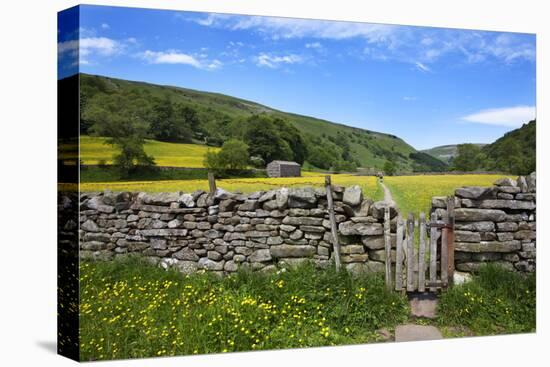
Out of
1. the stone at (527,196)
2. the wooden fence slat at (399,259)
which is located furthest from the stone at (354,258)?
the stone at (527,196)

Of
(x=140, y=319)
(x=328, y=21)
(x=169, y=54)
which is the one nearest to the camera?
(x=140, y=319)

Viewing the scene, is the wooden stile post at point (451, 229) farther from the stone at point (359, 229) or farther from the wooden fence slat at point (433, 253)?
the stone at point (359, 229)

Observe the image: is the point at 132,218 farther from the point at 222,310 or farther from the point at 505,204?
the point at 505,204

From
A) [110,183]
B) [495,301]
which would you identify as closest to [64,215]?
[110,183]

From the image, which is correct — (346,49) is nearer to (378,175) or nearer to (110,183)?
(378,175)

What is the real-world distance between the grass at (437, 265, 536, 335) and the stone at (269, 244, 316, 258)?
6.32 ft

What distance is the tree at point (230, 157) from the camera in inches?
315

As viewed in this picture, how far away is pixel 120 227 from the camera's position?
7551mm

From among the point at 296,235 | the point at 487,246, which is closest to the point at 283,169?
the point at 296,235

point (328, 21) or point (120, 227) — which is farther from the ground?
point (328, 21)

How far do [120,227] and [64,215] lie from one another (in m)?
0.65

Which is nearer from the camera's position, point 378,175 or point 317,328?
point 317,328

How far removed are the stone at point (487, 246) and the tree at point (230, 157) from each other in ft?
10.5

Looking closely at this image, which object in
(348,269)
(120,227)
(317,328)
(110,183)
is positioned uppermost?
(110,183)
